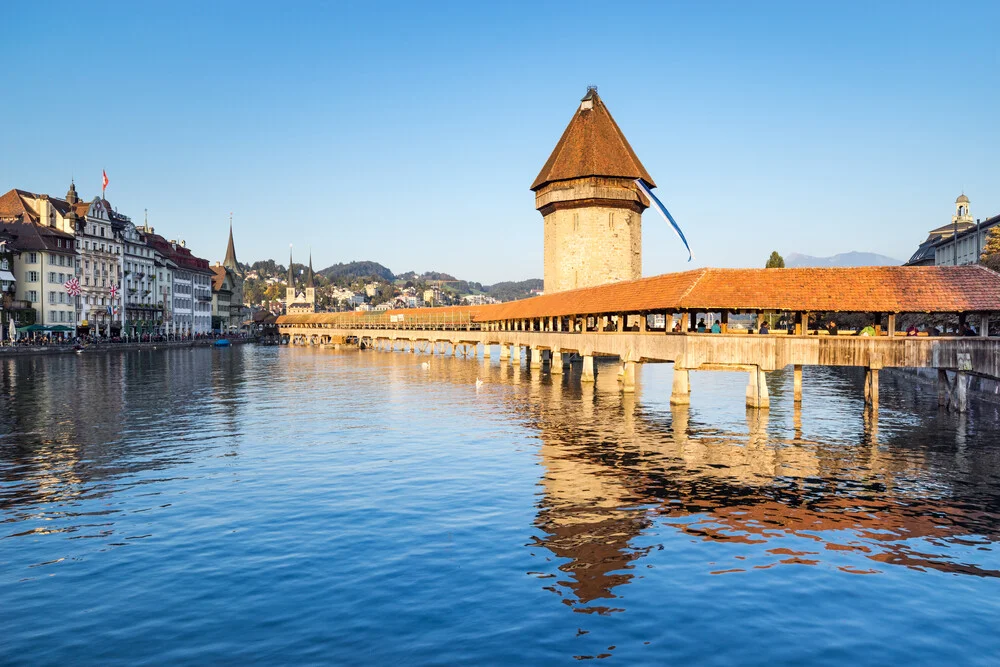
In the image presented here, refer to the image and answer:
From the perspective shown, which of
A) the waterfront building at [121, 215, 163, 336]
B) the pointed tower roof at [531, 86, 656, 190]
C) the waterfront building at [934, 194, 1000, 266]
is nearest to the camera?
the pointed tower roof at [531, 86, 656, 190]

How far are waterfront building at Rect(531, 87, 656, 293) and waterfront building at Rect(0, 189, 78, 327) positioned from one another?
59.8m

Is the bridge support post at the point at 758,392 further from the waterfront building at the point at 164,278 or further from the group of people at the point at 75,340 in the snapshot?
the waterfront building at the point at 164,278

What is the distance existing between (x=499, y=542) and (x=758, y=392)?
Result: 25362 millimetres

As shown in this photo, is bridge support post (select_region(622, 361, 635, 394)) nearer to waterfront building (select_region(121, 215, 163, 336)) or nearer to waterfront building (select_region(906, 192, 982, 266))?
waterfront building (select_region(906, 192, 982, 266))

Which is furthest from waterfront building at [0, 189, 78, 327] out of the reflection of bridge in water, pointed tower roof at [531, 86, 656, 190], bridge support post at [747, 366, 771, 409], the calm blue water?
bridge support post at [747, 366, 771, 409]

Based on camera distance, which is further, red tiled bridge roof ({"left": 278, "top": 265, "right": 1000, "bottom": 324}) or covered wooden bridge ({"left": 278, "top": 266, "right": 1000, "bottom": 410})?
covered wooden bridge ({"left": 278, "top": 266, "right": 1000, "bottom": 410})

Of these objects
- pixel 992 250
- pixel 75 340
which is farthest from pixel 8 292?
pixel 992 250

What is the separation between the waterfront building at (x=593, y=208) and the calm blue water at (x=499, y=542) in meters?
45.7

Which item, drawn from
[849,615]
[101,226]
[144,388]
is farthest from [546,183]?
[849,615]

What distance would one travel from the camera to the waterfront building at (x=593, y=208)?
76.2 meters

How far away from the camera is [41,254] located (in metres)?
88.0

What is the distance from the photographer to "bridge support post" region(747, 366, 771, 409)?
36.3m

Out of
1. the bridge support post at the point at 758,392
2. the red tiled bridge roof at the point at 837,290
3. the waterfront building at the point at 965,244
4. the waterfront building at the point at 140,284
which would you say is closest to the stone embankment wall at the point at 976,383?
the red tiled bridge roof at the point at 837,290

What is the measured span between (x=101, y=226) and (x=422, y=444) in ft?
310
